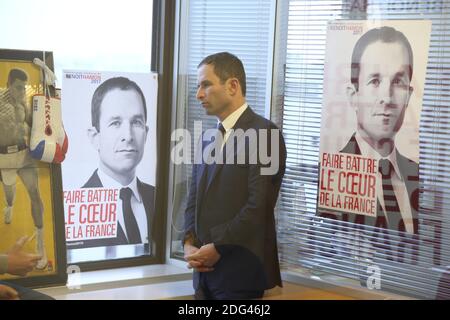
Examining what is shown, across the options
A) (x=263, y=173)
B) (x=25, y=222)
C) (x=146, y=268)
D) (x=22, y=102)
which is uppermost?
Result: (x=22, y=102)

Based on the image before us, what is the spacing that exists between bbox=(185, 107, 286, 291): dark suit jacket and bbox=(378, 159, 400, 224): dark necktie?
20.3 inches

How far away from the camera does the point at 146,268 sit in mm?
4938

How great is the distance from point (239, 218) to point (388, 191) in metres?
0.73

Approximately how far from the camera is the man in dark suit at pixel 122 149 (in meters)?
4.75

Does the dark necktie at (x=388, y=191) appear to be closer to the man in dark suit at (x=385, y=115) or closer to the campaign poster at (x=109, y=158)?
the man in dark suit at (x=385, y=115)

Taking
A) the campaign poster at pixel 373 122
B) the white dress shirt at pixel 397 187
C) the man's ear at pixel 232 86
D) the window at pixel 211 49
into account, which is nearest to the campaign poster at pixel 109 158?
the window at pixel 211 49

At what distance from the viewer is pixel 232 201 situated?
4.18m

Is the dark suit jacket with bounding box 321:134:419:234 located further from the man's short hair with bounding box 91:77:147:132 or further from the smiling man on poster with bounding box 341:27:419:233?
the man's short hair with bounding box 91:77:147:132

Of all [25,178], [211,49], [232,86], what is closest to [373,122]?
[232,86]

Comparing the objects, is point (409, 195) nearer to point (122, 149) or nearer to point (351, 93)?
point (351, 93)

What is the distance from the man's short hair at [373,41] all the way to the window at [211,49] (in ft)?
1.68
